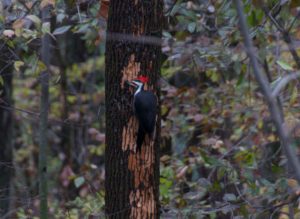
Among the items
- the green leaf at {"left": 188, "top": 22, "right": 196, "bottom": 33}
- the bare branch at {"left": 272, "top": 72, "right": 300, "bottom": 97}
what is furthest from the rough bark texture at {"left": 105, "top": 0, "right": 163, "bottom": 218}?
the bare branch at {"left": 272, "top": 72, "right": 300, "bottom": 97}

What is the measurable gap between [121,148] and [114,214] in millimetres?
475

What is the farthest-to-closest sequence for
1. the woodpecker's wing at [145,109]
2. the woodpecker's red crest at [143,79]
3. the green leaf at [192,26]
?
the green leaf at [192,26] → the woodpecker's red crest at [143,79] → the woodpecker's wing at [145,109]

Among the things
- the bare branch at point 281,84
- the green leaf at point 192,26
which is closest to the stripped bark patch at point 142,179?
the green leaf at point 192,26

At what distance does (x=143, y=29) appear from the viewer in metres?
4.71

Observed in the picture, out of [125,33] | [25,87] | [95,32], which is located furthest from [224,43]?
[25,87]

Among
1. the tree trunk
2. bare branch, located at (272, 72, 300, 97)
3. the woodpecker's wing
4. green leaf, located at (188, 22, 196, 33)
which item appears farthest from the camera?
the tree trunk

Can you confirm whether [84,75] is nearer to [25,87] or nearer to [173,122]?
[25,87]

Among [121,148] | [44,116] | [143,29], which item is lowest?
[121,148]

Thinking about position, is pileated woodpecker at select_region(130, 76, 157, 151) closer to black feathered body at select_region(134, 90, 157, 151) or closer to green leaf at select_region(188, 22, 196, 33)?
black feathered body at select_region(134, 90, 157, 151)

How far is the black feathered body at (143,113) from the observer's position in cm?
454

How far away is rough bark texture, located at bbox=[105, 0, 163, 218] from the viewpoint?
4699 mm

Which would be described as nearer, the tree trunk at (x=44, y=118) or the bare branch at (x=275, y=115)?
the bare branch at (x=275, y=115)

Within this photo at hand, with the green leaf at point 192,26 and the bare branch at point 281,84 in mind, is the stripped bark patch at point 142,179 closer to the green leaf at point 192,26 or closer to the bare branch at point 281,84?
the green leaf at point 192,26

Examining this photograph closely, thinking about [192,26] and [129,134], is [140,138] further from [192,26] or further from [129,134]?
[192,26]
